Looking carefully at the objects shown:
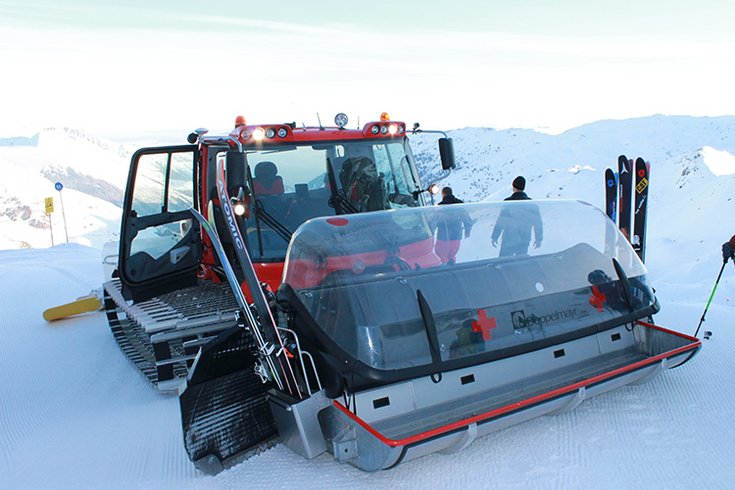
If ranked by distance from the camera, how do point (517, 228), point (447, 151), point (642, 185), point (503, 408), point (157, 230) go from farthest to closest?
point (642, 185) → point (447, 151) → point (157, 230) → point (517, 228) → point (503, 408)

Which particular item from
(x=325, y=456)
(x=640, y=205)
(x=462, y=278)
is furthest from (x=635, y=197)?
(x=325, y=456)

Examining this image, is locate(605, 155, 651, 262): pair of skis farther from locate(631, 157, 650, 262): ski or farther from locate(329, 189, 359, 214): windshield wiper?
locate(329, 189, 359, 214): windshield wiper

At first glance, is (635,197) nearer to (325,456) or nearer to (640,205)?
(640,205)

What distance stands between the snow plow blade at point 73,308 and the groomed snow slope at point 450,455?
220 centimetres

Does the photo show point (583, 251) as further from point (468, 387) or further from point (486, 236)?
point (468, 387)

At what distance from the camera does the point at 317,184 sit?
5.48 meters

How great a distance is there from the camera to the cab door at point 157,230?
5309mm

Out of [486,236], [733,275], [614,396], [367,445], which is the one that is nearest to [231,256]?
[486,236]

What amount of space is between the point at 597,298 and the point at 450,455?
139cm

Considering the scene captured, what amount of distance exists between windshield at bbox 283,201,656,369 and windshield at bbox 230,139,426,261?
145cm

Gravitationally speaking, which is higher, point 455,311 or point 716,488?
point 455,311

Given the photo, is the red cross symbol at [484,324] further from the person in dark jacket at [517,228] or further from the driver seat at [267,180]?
the driver seat at [267,180]

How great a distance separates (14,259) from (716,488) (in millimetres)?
16019

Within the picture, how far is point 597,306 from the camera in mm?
3902
